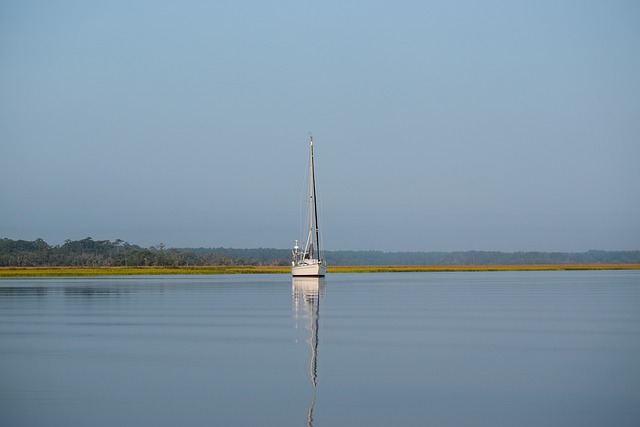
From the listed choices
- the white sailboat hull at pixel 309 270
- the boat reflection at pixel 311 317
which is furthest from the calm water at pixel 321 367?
the white sailboat hull at pixel 309 270

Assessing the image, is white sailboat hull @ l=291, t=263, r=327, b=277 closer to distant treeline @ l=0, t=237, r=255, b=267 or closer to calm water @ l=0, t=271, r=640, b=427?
calm water @ l=0, t=271, r=640, b=427

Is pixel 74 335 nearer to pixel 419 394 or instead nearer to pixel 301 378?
pixel 301 378

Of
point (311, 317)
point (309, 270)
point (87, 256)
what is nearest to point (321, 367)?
point (311, 317)

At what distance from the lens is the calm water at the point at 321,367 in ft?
50.1

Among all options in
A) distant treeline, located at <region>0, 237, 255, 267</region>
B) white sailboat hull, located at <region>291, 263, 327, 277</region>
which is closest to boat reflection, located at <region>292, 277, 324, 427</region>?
white sailboat hull, located at <region>291, 263, 327, 277</region>

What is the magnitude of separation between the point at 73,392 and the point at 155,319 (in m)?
17.4

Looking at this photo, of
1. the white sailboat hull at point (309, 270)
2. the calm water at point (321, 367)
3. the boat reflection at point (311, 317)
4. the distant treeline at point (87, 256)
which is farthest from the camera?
the distant treeline at point (87, 256)

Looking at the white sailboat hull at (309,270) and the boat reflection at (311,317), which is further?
the white sailboat hull at (309,270)

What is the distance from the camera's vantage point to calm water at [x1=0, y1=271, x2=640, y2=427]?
1526 cm

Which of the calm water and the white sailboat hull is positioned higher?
the white sailboat hull

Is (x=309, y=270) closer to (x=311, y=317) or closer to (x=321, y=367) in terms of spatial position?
(x=311, y=317)

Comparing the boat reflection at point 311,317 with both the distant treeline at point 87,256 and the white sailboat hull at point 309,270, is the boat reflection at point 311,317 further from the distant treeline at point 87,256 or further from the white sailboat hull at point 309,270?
the distant treeline at point 87,256

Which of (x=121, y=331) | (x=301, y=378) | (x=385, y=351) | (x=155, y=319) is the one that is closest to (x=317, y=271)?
(x=155, y=319)

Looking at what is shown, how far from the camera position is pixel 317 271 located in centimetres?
7769
